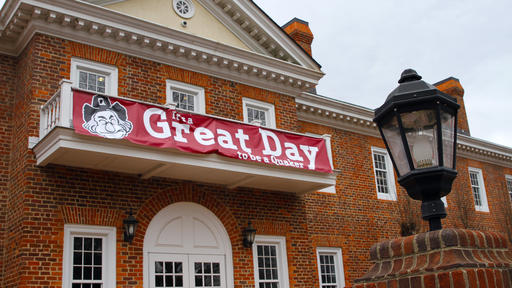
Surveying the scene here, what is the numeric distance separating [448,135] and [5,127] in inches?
429

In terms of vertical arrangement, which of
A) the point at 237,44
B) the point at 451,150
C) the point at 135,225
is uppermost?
the point at 237,44

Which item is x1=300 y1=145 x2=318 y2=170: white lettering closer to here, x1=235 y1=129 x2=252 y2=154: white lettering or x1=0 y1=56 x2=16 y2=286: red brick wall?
x1=235 y1=129 x2=252 y2=154: white lettering

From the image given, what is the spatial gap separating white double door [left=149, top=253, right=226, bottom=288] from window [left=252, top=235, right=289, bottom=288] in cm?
114

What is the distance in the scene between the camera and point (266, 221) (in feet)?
46.3

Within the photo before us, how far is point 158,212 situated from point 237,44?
5.78 meters

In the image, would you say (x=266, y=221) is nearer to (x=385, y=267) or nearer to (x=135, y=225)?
(x=135, y=225)

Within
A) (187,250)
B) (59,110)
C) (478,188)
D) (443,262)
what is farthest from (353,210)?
(443,262)

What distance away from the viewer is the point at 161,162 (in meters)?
11.3

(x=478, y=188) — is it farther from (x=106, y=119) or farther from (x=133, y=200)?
(x=106, y=119)

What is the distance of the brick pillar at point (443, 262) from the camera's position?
2902 mm

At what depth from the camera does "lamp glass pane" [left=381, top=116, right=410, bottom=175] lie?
3.83 m

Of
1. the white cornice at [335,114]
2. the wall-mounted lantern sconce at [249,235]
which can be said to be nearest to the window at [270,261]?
the wall-mounted lantern sconce at [249,235]

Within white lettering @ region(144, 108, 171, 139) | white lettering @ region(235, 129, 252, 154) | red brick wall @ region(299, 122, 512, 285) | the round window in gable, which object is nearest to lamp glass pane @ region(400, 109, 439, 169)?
white lettering @ region(144, 108, 171, 139)

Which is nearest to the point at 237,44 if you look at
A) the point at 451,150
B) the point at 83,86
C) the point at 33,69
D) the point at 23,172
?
the point at 83,86
